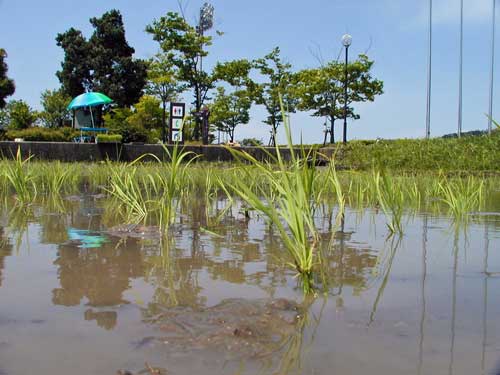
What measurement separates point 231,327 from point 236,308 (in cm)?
15

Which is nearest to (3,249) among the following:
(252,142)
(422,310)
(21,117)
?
(422,310)

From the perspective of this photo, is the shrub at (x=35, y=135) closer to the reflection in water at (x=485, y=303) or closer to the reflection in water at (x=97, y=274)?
the reflection in water at (x=97, y=274)

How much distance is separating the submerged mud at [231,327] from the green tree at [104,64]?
3218 centimetres

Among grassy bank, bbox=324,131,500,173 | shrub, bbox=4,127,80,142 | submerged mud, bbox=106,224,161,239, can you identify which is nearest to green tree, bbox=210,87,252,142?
shrub, bbox=4,127,80,142

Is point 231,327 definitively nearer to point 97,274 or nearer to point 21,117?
point 97,274

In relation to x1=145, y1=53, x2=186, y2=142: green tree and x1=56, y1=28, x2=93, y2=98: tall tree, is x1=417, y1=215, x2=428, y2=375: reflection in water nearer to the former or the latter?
x1=145, y1=53, x2=186, y2=142: green tree

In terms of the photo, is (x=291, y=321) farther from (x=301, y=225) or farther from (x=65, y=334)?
(x=65, y=334)

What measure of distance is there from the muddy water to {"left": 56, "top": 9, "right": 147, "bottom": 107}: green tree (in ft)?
103

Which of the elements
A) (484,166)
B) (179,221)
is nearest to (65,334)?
(179,221)

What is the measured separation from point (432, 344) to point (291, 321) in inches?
11.7

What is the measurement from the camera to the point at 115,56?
32875 mm

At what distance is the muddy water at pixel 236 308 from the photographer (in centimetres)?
91

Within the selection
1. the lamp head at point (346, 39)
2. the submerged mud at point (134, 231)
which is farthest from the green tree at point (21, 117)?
the submerged mud at point (134, 231)

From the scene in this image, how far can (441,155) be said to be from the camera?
442 inches
